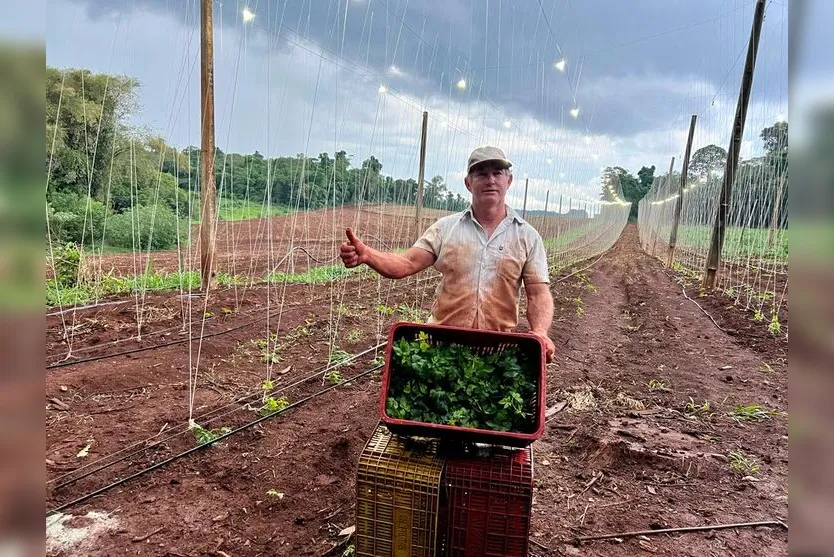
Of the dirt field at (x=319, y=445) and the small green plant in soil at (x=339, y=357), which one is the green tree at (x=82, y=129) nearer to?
the dirt field at (x=319, y=445)

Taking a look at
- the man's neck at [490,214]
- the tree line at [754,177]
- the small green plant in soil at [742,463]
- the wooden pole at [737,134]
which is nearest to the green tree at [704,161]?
the tree line at [754,177]

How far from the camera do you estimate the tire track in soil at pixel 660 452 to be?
2396 millimetres

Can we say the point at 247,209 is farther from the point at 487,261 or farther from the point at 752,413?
the point at 752,413

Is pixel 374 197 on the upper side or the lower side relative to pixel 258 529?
upper

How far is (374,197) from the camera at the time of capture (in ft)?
29.1

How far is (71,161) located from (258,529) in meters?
12.0

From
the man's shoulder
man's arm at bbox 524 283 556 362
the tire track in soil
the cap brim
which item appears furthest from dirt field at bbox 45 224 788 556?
the cap brim

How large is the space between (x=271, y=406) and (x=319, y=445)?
1.98 feet

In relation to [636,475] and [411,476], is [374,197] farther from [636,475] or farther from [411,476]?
[411,476]

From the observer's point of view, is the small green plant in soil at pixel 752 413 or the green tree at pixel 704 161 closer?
the small green plant in soil at pixel 752 413

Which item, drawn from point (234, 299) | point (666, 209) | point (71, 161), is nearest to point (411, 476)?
point (234, 299)

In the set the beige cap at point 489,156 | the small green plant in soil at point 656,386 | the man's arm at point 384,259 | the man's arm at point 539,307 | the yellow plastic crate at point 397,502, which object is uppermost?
the beige cap at point 489,156

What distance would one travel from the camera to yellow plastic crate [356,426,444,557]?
5.41 ft

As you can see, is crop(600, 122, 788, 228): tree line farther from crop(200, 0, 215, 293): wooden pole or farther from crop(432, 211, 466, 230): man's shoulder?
crop(200, 0, 215, 293): wooden pole
